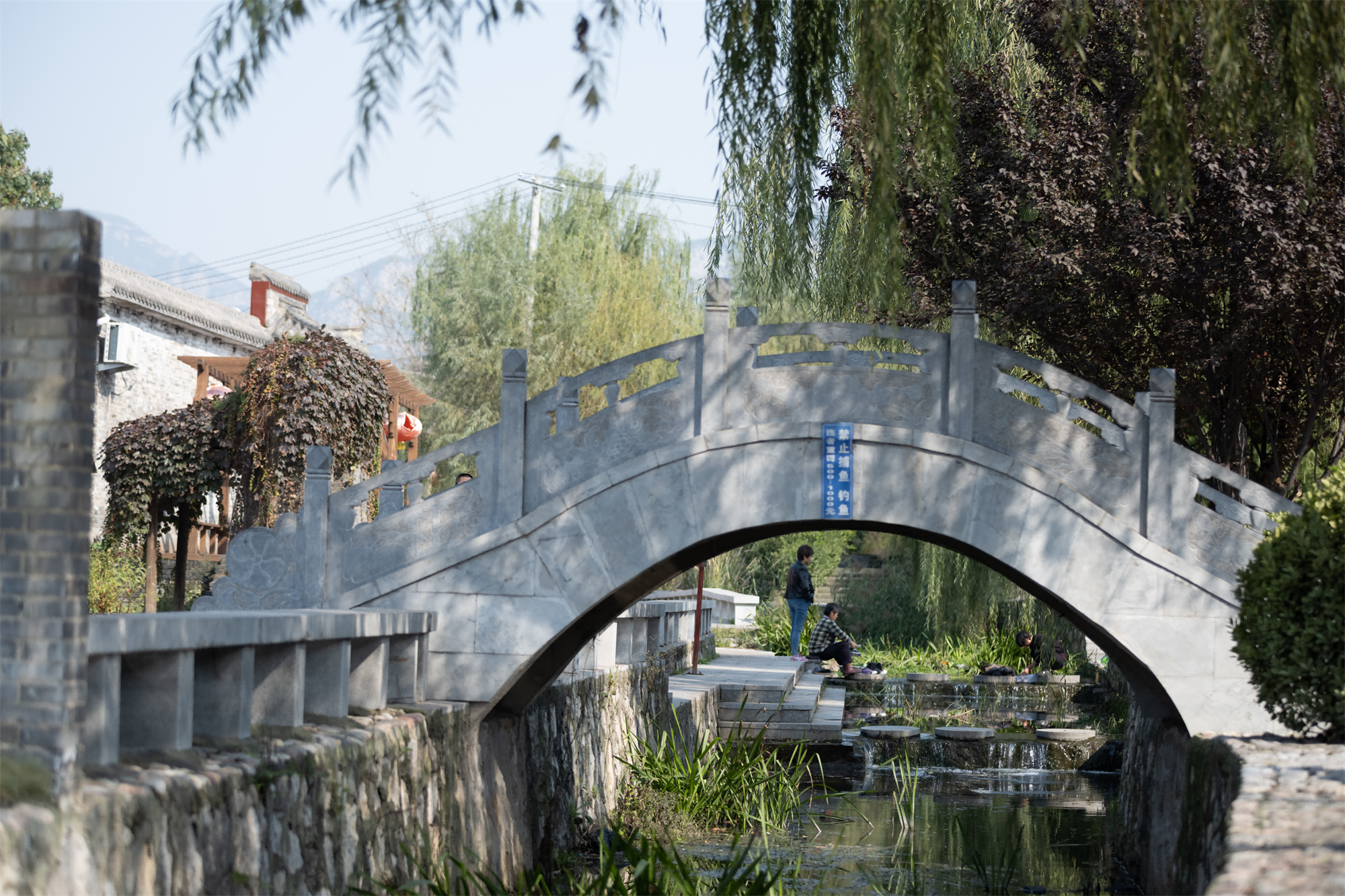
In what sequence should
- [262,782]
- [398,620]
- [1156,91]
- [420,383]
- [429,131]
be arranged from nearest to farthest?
[429,131]
[1156,91]
[262,782]
[398,620]
[420,383]

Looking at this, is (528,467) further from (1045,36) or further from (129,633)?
(1045,36)

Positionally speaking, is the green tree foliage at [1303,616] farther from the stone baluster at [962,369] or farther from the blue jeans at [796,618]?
the blue jeans at [796,618]

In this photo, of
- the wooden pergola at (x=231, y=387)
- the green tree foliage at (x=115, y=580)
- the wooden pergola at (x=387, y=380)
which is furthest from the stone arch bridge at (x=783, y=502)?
the wooden pergola at (x=387, y=380)

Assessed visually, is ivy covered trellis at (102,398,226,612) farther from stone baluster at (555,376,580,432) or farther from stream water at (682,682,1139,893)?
stream water at (682,682,1139,893)

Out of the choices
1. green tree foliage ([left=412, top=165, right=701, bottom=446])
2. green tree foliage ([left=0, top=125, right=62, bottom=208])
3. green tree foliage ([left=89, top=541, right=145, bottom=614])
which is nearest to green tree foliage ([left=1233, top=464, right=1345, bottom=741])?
green tree foliage ([left=89, top=541, right=145, bottom=614])

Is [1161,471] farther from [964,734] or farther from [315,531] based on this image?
[964,734]

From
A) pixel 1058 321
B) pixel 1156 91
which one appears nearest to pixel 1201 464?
pixel 1058 321

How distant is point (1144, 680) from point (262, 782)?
5085mm

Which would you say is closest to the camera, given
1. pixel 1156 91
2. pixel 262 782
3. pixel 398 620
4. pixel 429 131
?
pixel 429 131

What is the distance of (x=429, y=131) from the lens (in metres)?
3.71

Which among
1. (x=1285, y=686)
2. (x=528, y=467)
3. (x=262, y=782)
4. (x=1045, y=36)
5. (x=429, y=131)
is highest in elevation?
(x=1045, y=36)

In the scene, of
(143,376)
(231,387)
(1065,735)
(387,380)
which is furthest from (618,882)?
(143,376)

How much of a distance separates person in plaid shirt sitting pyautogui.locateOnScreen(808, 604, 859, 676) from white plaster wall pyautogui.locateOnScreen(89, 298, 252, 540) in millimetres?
9620

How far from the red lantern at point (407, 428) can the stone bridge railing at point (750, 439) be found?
31.8 feet
